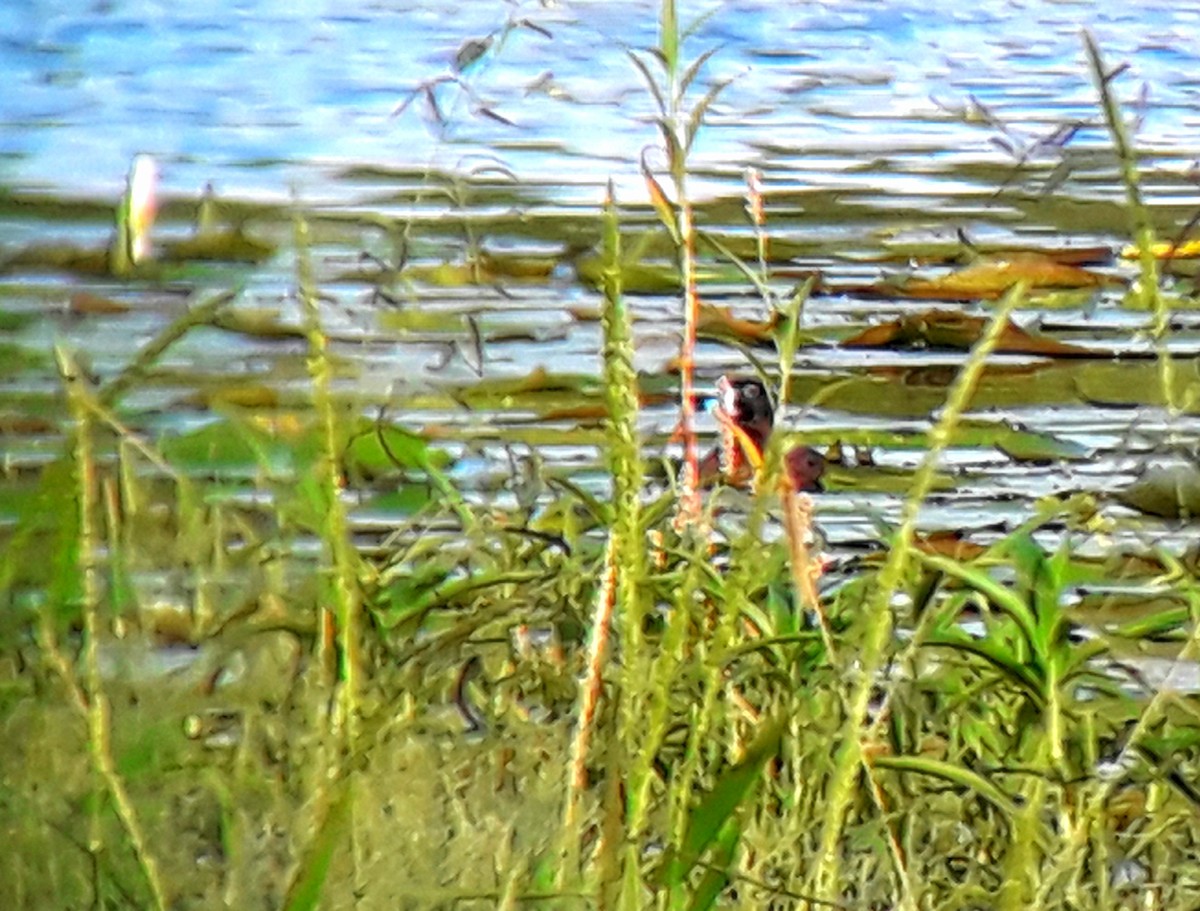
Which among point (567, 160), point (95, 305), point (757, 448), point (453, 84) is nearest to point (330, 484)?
point (757, 448)

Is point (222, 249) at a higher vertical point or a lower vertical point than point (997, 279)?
higher

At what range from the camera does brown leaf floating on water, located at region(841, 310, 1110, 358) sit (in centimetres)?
313

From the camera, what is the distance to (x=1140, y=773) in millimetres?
1183

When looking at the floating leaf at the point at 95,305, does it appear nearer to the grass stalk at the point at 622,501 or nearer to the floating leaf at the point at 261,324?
the floating leaf at the point at 261,324

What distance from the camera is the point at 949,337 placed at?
3168 millimetres

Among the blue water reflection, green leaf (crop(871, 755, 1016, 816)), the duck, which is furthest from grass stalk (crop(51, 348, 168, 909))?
the blue water reflection

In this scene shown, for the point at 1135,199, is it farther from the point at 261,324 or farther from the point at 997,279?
the point at 997,279

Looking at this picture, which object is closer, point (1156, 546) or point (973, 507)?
point (1156, 546)

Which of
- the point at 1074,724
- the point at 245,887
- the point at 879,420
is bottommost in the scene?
the point at 879,420

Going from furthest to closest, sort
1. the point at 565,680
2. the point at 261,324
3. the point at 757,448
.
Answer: the point at 261,324 < the point at 757,448 < the point at 565,680

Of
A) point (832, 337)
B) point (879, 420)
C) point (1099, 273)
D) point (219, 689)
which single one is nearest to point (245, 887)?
point (219, 689)

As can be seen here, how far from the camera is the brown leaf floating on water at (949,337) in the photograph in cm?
313

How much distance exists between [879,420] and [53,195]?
44.6 inches

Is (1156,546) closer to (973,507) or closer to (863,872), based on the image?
(863,872)
